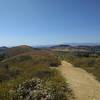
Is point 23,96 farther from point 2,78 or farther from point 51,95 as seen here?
point 2,78

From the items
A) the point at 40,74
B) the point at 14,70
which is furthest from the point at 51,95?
the point at 14,70

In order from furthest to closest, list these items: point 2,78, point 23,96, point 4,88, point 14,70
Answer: point 14,70, point 2,78, point 4,88, point 23,96

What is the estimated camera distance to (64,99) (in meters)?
11.5

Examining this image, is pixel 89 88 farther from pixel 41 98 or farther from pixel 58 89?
pixel 41 98

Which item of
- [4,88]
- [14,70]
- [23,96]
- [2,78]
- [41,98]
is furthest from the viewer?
[14,70]

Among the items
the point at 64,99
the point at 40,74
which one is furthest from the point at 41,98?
the point at 40,74

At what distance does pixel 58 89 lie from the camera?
1270cm

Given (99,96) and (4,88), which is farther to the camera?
(4,88)

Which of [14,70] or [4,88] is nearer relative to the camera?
[4,88]

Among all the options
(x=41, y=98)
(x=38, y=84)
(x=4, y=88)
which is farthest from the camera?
(x=4, y=88)

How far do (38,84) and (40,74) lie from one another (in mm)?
5204

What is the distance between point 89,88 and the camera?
1409 cm

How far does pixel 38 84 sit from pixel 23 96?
51.2 inches

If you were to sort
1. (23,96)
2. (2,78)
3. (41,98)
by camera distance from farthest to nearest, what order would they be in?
1. (2,78)
2. (23,96)
3. (41,98)
